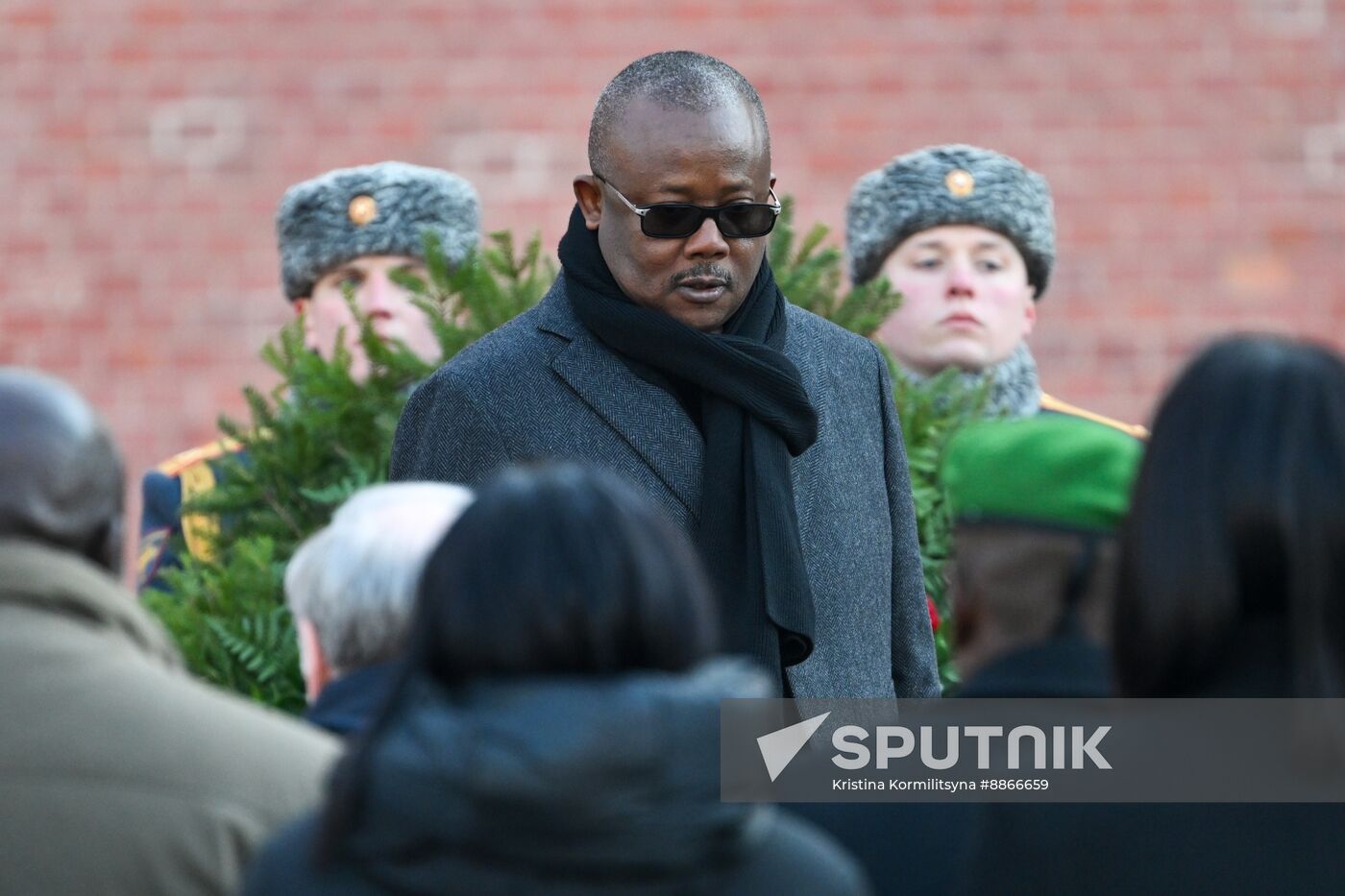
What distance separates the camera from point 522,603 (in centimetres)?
177

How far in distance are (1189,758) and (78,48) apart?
5.40 meters

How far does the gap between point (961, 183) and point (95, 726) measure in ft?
12.1

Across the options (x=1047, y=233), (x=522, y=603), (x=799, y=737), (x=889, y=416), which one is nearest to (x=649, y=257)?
(x=889, y=416)

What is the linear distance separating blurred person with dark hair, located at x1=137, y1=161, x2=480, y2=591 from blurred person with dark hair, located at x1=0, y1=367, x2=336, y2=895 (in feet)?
9.70

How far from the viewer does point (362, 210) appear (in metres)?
5.26

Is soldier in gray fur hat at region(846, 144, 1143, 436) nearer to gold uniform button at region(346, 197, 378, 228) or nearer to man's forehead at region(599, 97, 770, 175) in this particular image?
gold uniform button at region(346, 197, 378, 228)

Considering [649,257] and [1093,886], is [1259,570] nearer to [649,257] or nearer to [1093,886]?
[1093,886]

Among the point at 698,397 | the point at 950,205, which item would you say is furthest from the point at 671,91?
the point at 950,205

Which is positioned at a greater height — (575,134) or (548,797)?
(575,134)

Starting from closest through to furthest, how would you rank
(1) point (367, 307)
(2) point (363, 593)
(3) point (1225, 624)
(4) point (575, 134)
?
1. (3) point (1225, 624)
2. (2) point (363, 593)
3. (1) point (367, 307)
4. (4) point (575, 134)

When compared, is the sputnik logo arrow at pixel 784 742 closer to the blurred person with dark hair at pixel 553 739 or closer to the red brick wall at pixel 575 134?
the blurred person with dark hair at pixel 553 739

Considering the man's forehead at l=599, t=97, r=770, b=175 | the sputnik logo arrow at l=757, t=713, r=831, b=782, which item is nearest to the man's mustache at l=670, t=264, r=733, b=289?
the man's forehead at l=599, t=97, r=770, b=175

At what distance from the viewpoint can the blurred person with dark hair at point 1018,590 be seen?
2068mm

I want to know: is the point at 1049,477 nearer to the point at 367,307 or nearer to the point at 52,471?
the point at 52,471
